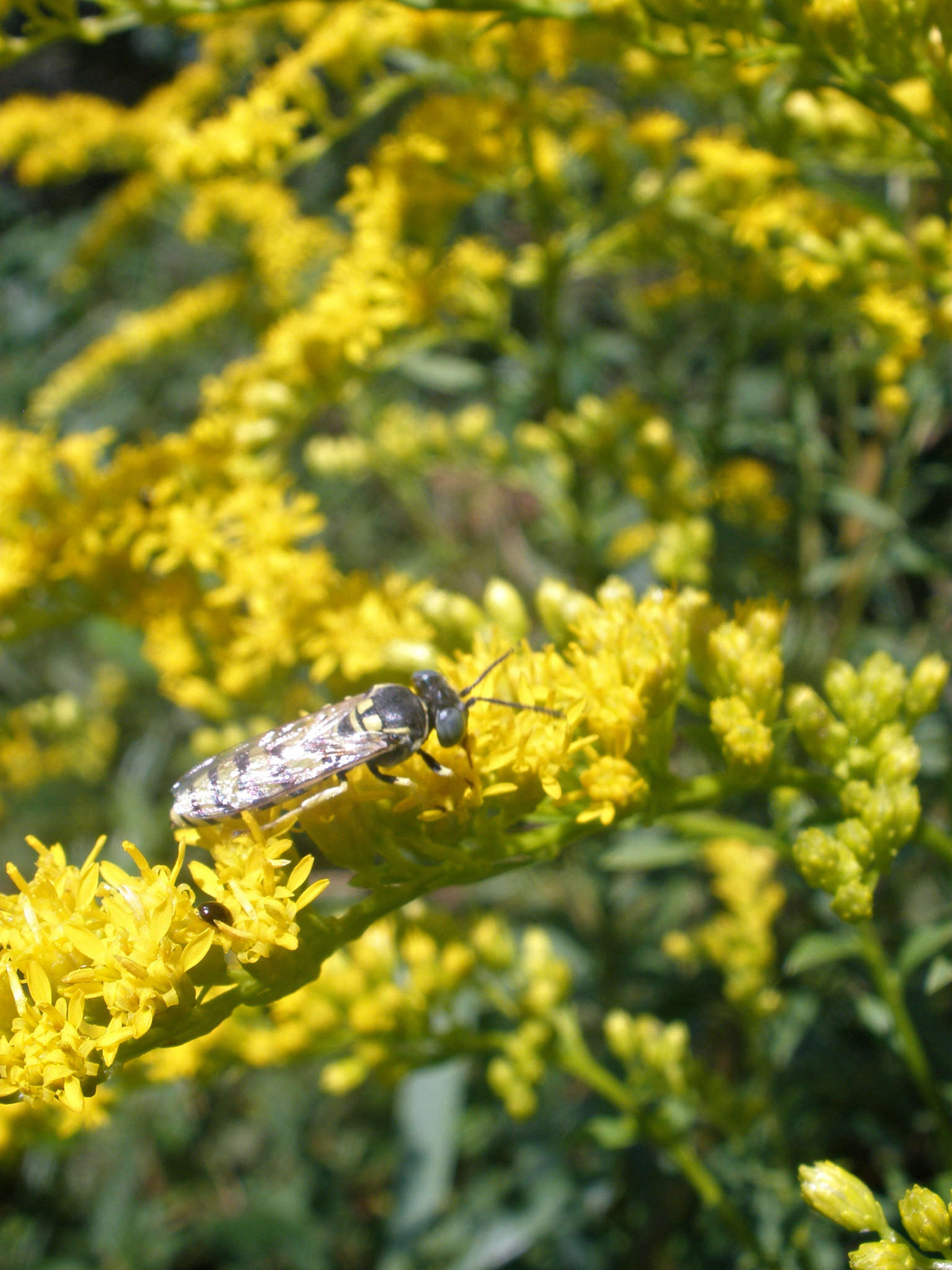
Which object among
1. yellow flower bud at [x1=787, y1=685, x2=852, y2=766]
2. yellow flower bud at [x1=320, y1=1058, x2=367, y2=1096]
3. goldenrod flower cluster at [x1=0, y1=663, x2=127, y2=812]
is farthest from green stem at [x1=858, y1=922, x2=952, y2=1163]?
goldenrod flower cluster at [x1=0, y1=663, x2=127, y2=812]

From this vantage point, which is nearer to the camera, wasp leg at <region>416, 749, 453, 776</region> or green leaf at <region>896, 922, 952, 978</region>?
wasp leg at <region>416, 749, 453, 776</region>

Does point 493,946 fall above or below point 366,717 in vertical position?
below

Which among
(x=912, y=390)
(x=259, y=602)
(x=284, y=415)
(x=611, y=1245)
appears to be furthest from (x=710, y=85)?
(x=611, y=1245)

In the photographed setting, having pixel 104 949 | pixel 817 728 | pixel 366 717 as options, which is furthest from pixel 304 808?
pixel 817 728

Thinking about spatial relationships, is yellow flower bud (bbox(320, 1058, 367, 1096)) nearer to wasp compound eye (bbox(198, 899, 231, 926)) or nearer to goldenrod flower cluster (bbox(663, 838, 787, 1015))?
goldenrod flower cluster (bbox(663, 838, 787, 1015))

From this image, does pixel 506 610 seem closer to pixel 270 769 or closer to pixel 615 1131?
pixel 270 769

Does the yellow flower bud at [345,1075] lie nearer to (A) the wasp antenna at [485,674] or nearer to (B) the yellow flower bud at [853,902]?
(A) the wasp antenna at [485,674]
